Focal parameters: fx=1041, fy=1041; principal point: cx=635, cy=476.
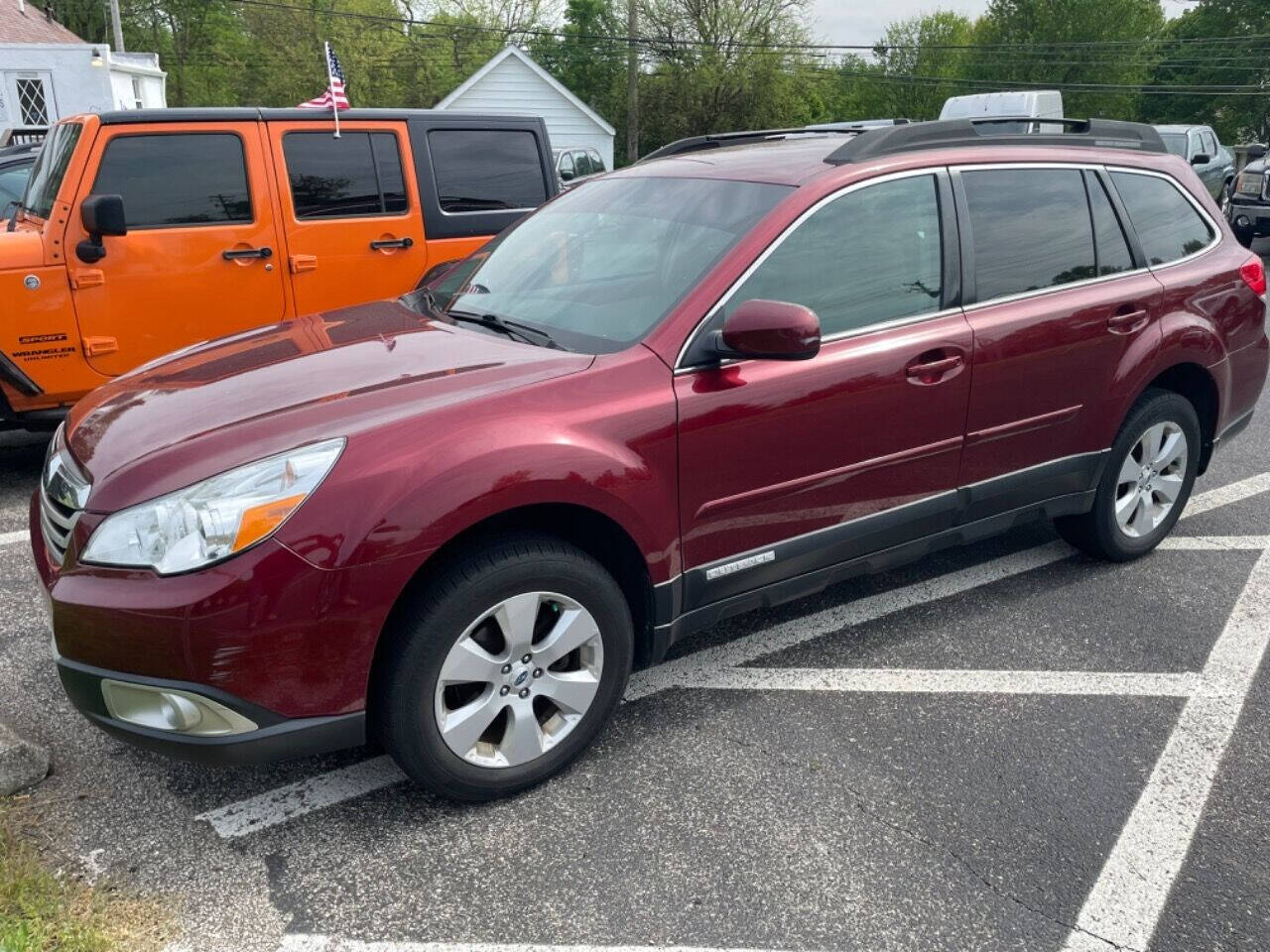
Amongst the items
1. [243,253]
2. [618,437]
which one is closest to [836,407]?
[618,437]

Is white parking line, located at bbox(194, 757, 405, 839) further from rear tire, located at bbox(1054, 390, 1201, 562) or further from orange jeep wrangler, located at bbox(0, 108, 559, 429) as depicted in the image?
orange jeep wrangler, located at bbox(0, 108, 559, 429)

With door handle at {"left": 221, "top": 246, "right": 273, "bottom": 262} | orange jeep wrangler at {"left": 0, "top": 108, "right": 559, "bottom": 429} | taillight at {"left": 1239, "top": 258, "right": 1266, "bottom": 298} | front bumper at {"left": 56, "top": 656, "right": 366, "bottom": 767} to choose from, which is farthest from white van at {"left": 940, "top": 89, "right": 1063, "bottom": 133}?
front bumper at {"left": 56, "top": 656, "right": 366, "bottom": 767}

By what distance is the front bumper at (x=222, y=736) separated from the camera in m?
2.41

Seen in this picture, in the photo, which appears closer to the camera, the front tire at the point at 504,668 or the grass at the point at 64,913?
the grass at the point at 64,913

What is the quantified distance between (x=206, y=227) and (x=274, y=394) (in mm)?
3190

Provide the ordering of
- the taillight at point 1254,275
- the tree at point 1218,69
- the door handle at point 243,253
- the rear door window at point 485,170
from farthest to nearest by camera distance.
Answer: the tree at point 1218,69 → the rear door window at point 485,170 → the door handle at point 243,253 → the taillight at point 1254,275

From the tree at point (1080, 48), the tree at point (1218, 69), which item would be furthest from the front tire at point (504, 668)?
the tree at point (1218, 69)

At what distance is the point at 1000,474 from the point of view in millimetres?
3756

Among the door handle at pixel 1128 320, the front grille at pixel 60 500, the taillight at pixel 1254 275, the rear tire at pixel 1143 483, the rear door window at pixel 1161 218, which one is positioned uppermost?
the rear door window at pixel 1161 218

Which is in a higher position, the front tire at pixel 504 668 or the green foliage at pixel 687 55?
the green foliage at pixel 687 55

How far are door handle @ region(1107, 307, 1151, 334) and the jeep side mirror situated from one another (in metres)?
4.50

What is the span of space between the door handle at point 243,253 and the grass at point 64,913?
3729 mm

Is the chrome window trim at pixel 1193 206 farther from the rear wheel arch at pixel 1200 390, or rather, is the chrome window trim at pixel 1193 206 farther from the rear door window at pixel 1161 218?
the rear wheel arch at pixel 1200 390

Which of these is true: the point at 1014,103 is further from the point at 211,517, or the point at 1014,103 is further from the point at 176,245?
the point at 211,517
